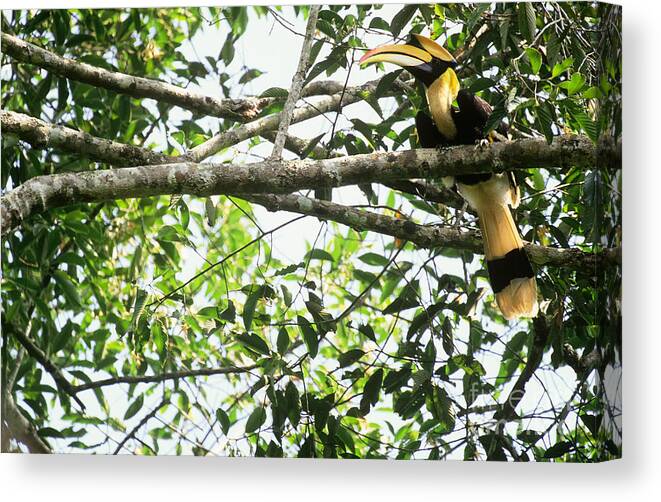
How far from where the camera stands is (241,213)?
2791 millimetres

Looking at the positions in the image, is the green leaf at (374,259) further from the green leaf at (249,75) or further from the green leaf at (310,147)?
the green leaf at (249,75)

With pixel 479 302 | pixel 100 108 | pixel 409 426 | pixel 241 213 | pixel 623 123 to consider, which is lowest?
pixel 409 426

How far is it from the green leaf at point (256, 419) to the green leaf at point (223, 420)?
0.06m

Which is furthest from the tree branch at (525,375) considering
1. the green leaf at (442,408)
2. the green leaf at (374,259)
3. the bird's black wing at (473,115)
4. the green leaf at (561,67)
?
the green leaf at (561,67)

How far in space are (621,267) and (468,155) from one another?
0.52 meters

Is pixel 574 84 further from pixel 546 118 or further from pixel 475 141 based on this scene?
pixel 475 141

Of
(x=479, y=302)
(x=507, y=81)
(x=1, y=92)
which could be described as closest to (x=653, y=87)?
(x=507, y=81)

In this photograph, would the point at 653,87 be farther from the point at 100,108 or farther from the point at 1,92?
the point at 1,92

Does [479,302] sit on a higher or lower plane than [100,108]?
lower

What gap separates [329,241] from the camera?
272cm

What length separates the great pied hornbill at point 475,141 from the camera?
8.64ft

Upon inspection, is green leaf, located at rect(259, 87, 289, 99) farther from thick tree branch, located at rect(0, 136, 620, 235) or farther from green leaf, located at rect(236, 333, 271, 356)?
green leaf, located at rect(236, 333, 271, 356)

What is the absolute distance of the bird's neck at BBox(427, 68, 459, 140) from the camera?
273 centimetres

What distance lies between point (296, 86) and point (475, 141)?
53 cm
